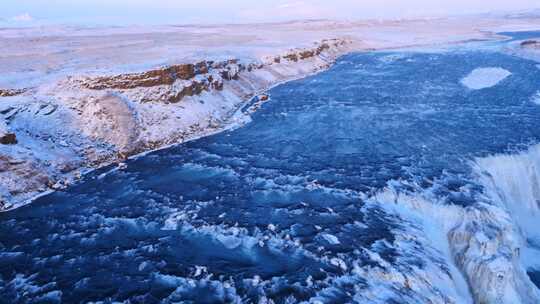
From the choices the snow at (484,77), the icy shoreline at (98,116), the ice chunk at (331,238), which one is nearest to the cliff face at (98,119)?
the icy shoreline at (98,116)

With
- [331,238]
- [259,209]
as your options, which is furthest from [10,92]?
[331,238]

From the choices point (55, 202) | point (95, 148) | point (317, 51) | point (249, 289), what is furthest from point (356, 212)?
point (317, 51)

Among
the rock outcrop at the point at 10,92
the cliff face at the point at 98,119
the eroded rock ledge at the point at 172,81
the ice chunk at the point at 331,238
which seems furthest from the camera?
the eroded rock ledge at the point at 172,81

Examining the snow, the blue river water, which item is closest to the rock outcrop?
the blue river water

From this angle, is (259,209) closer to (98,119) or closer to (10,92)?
(98,119)

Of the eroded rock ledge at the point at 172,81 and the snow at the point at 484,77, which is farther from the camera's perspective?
the snow at the point at 484,77

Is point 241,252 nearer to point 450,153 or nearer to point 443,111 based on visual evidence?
point 450,153

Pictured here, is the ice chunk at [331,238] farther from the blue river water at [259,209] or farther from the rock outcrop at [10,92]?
Result: the rock outcrop at [10,92]
